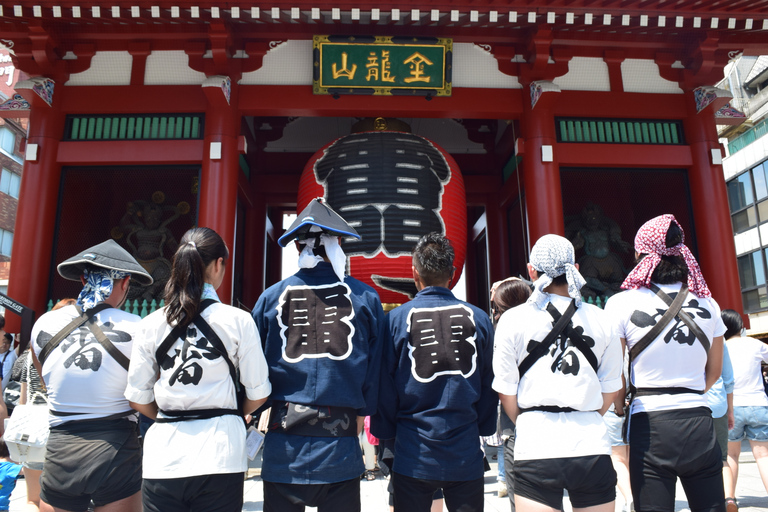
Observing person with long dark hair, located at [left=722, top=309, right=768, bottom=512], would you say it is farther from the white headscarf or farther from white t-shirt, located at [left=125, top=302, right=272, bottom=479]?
white t-shirt, located at [left=125, top=302, right=272, bottom=479]

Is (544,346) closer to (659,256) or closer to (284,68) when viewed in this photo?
(659,256)

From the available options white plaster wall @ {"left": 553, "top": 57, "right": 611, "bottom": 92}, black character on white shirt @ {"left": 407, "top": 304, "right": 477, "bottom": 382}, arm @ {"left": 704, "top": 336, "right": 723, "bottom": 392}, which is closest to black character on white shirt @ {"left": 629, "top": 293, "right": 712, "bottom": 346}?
arm @ {"left": 704, "top": 336, "right": 723, "bottom": 392}

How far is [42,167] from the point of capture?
711cm

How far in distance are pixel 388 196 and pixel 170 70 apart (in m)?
3.61

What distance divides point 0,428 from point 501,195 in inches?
313

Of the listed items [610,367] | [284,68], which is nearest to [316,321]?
[610,367]

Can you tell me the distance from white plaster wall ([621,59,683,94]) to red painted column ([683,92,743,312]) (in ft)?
0.99

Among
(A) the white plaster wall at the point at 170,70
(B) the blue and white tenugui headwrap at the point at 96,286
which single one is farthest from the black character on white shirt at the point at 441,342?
(A) the white plaster wall at the point at 170,70

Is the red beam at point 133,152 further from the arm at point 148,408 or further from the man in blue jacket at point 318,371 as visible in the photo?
the arm at point 148,408

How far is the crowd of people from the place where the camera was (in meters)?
2.09

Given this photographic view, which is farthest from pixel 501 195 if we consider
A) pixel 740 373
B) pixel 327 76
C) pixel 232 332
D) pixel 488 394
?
pixel 232 332

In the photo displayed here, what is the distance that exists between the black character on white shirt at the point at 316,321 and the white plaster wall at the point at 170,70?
6079 mm

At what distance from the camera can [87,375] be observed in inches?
95.6

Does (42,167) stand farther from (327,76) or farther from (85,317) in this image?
(85,317)
